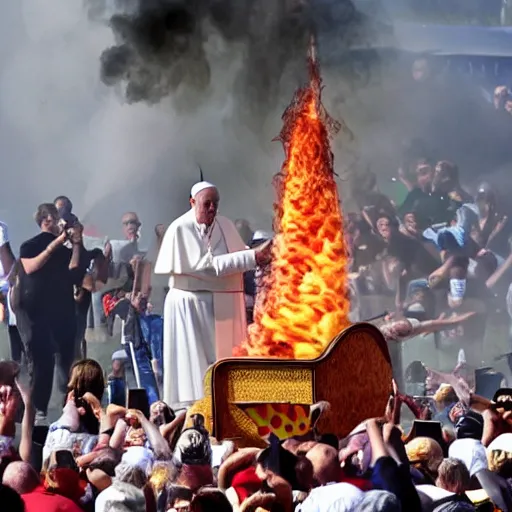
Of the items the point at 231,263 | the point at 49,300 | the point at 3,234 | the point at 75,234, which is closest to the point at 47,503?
the point at 231,263

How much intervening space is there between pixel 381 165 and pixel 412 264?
2.13 metres

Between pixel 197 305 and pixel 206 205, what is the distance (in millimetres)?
857

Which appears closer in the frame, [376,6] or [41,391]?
[41,391]

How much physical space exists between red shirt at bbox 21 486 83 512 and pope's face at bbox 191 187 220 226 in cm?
539

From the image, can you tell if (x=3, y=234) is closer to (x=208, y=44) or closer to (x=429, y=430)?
(x=208, y=44)

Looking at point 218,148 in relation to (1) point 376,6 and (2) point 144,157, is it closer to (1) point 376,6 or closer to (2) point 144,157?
(2) point 144,157

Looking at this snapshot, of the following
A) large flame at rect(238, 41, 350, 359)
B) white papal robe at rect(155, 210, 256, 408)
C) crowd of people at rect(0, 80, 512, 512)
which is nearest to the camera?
crowd of people at rect(0, 80, 512, 512)

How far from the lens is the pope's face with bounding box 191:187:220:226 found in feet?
40.9

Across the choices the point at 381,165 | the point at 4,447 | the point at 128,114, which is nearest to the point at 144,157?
the point at 128,114

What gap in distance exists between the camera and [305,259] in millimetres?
12258

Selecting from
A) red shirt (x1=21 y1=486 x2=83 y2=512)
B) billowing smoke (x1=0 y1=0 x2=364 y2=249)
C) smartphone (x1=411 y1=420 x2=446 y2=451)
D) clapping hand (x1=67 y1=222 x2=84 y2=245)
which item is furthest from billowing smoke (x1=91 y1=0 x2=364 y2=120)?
red shirt (x1=21 y1=486 x2=83 y2=512)

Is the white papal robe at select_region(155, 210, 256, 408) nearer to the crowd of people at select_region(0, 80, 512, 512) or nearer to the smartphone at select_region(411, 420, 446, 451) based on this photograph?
the crowd of people at select_region(0, 80, 512, 512)

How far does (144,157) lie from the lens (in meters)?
21.6

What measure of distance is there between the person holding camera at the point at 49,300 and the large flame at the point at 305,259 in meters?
5.17
